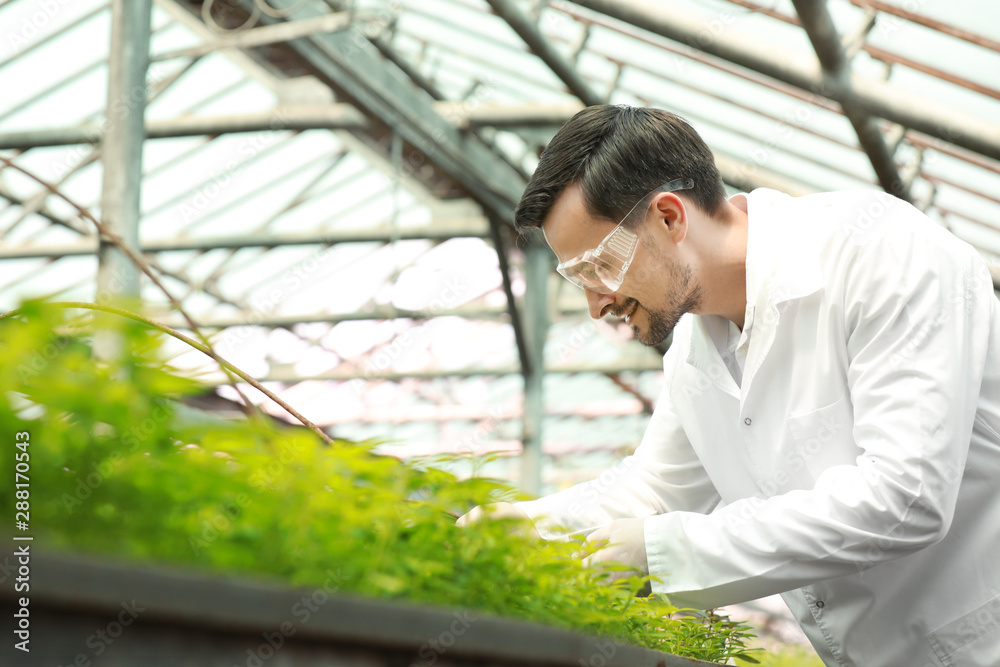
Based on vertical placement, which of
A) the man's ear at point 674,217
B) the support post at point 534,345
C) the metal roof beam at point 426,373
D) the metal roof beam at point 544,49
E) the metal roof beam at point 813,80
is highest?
the metal roof beam at point 813,80

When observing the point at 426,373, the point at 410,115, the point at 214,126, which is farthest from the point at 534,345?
the point at 426,373

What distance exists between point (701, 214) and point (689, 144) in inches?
5.2

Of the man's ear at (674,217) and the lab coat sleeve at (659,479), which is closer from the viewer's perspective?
the man's ear at (674,217)

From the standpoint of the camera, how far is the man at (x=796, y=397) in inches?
53.7

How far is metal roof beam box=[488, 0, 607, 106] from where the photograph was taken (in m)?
4.61

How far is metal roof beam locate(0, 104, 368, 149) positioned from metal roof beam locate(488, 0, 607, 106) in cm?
180

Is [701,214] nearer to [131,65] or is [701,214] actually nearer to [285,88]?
[131,65]

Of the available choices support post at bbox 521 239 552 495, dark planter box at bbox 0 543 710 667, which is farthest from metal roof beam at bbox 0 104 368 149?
dark planter box at bbox 0 543 710 667

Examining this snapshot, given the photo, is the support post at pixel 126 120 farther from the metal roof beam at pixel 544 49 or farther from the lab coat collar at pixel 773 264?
the lab coat collar at pixel 773 264

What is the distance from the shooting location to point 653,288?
1.77 metres

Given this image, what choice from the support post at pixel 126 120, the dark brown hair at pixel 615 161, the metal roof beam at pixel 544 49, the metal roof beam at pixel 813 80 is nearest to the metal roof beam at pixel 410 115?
the support post at pixel 126 120

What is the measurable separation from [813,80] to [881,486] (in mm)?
3263

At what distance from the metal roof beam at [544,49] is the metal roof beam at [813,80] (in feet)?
2.12

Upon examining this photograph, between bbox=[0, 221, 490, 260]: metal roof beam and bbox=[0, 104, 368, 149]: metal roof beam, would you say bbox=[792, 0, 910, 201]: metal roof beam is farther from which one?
bbox=[0, 221, 490, 260]: metal roof beam
